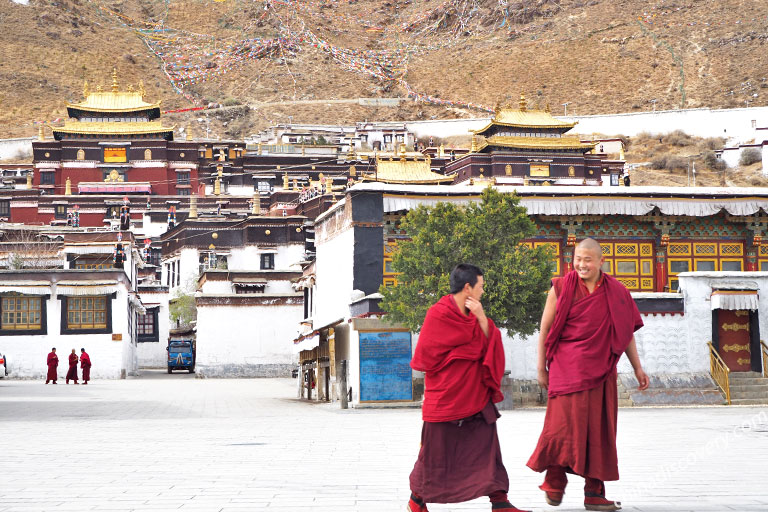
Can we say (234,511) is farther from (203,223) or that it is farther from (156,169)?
(156,169)

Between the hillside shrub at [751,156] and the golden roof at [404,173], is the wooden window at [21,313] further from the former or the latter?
the hillside shrub at [751,156]

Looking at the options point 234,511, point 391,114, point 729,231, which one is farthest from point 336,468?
point 391,114

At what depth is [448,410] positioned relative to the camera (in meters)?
Answer: 6.92

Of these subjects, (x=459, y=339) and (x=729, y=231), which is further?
(x=729, y=231)

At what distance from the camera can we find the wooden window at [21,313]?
116ft

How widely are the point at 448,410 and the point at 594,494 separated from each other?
3.62 ft

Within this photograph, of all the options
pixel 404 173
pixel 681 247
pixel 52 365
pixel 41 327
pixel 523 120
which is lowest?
pixel 52 365

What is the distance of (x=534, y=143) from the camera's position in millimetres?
61438

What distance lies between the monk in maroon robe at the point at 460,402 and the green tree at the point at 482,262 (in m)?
12.2

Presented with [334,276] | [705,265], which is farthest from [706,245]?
[334,276]

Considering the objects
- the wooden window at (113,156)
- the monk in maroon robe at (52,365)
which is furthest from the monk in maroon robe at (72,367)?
the wooden window at (113,156)

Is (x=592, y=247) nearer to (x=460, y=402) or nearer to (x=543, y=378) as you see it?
(x=543, y=378)

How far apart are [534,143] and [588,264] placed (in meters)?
54.7

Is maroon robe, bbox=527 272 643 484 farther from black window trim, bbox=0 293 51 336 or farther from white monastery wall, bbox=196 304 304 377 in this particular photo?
white monastery wall, bbox=196 304 304 377
